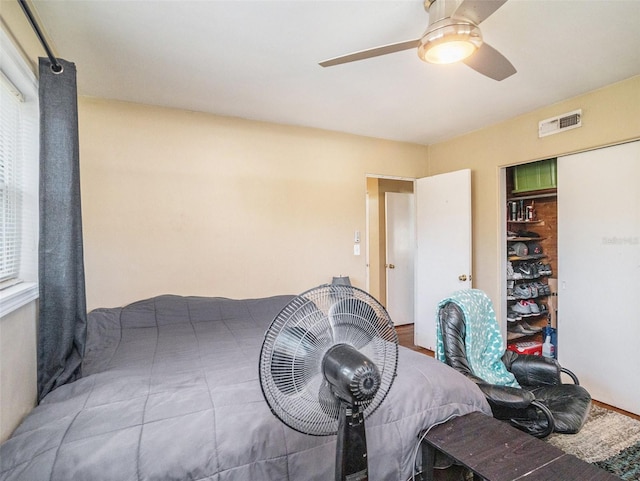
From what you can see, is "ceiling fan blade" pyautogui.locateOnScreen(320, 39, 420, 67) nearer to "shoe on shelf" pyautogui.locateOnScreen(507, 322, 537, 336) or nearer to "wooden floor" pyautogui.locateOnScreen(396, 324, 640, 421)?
"wooden floor" pyautogui.locateOnScreen(396, 324, 640, 421)

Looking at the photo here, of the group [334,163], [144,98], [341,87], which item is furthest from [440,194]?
[144,98]

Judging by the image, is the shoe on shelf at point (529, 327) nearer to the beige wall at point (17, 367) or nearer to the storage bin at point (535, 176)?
the storage bin at point (535, 176)

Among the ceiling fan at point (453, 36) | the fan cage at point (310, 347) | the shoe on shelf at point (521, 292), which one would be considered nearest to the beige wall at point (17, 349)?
the fan cage at point (310, 347)

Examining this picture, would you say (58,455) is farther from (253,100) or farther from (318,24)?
(253,100)

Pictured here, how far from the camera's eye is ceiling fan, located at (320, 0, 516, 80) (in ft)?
4.13

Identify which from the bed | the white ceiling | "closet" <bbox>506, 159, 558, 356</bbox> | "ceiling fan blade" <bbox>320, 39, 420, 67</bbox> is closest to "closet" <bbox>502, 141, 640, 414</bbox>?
"closet" <bbox>506, 159, 558, 356</bbox>

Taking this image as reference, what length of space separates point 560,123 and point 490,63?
140 centimetres

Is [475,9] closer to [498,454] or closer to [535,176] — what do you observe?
[498,454]

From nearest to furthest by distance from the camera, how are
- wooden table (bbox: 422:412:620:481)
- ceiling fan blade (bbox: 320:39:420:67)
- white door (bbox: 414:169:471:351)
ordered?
1. wooden table (bbox: 422:412:620:481)
2. ceiling fan blade (bbox: 320:39:420:67)
3. white door (bbox: 414:169:471:351)

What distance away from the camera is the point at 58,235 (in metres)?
1.36

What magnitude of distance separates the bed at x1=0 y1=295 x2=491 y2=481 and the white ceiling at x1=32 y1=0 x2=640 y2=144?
1706 millimetres

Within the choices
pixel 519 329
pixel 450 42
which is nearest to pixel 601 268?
pixel 519 329

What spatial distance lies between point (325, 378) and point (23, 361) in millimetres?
1228

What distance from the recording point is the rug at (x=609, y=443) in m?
1.69
